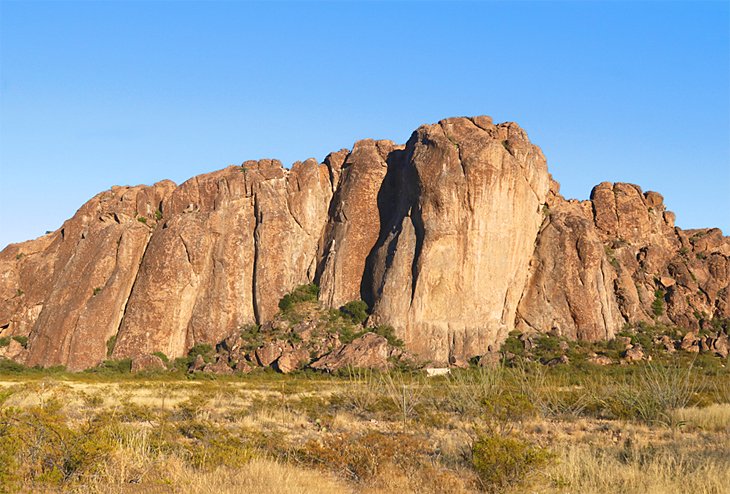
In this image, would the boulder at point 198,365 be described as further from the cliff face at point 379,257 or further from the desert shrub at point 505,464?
the desert shrub at point 505,464

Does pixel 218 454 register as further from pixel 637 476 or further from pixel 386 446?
pixel 637 476

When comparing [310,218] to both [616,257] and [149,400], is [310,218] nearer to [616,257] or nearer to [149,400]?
[616,257]

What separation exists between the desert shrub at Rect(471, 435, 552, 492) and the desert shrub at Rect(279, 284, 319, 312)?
131ft

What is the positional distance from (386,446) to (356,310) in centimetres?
3580

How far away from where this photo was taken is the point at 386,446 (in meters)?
12.9

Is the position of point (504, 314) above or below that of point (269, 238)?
below

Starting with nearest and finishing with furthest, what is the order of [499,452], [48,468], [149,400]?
[48,468] < [499,452] < [149,400]

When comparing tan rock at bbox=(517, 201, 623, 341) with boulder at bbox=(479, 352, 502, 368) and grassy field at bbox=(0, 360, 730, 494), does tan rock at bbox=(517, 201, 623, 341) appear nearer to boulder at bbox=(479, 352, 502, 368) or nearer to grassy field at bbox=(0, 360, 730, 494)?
boulder at bbox=(479, 352, 502, 368)

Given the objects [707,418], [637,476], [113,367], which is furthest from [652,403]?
[113,367]

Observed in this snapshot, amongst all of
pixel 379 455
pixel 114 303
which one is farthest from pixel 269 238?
pixel 379 455

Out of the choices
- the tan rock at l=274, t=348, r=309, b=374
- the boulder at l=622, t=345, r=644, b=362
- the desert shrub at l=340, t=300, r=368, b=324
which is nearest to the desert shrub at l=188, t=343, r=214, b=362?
the tan rock at l=274, t=348, r=309, b=374

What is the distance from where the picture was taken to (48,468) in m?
10.2

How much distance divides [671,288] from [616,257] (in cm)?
489

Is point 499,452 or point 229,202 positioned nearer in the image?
point 499,452
